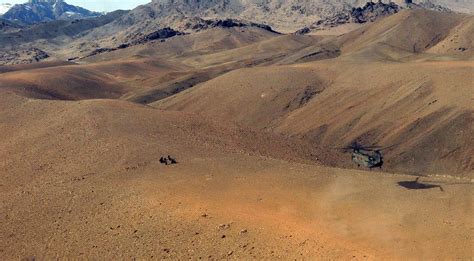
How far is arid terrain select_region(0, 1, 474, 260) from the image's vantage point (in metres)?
20.5

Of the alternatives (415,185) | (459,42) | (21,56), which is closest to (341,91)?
(459,42)

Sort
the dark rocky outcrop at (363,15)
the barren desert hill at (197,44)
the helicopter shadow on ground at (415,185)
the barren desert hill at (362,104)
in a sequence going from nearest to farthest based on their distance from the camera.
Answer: the helicopter shadow on ground at (415,185), the barren desert hill at (362,104), the barren desert hill at (197,44), the dark rocky outcrop at (363,15)

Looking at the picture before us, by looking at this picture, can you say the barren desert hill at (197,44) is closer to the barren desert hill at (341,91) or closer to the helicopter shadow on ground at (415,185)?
the barren desert hill at (341,91)

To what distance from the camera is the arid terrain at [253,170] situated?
20484 millimetres

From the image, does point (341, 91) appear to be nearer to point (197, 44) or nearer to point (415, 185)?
point (415, 185)

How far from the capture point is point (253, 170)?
94.3 ft

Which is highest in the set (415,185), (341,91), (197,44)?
(415,185)

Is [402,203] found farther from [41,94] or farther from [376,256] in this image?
[41,94]

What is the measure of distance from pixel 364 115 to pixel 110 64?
70.4 metres

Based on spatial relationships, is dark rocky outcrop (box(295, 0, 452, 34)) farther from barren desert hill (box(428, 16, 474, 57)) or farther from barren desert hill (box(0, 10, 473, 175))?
barren desert hill (box(428, 16, 474, 57))

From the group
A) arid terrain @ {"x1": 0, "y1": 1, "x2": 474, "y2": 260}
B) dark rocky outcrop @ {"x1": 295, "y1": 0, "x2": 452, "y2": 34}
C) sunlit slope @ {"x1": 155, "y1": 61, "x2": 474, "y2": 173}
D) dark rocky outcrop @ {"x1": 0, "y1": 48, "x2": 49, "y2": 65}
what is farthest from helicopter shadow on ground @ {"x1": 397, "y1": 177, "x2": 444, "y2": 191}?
dark rocky outcrop @ {"x1": 295, "y1": 0, "x2": 452, "y2": 34}

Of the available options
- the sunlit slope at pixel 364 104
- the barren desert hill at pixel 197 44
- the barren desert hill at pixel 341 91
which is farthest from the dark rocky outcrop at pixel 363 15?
the sunlit slope at pixel 364 104

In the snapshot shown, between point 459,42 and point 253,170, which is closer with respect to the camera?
point 253,170

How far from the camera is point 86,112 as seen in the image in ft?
131
